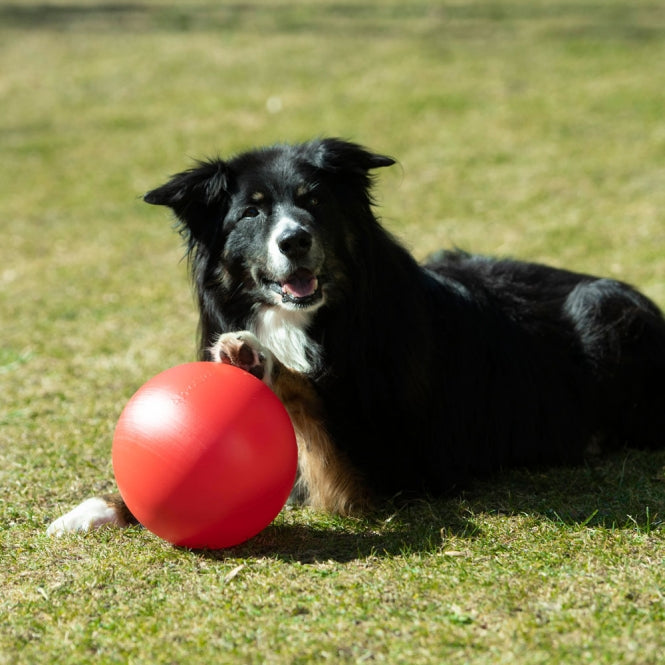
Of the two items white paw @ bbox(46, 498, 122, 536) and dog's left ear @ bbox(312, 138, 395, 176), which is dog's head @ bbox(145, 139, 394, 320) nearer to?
dog's left ear @ bbox(312, 138, 395, 176)

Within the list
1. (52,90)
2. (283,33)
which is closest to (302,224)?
(52,90)

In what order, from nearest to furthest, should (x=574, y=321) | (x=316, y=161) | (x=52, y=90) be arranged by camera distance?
(x=316, y=161), (x=574, y=321), (x=52, y=90)

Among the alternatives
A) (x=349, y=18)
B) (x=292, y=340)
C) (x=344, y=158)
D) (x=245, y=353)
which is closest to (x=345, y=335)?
(x=292, y=340)

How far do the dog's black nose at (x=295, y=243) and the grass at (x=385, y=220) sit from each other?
1.28 metres

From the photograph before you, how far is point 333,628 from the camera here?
3512 mm

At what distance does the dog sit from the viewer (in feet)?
15.0

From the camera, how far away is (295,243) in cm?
441

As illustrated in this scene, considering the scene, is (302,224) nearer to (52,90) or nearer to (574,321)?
(574,321)

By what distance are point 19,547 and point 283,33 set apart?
16058 mm

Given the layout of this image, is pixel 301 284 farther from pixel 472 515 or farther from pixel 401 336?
pixel 472 515

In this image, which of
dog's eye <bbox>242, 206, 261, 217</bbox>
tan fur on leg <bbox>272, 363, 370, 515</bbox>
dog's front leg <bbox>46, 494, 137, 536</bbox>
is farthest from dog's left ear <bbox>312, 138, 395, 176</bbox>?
dog's front leg <bbox>46, 494, 137, 536</bbox>

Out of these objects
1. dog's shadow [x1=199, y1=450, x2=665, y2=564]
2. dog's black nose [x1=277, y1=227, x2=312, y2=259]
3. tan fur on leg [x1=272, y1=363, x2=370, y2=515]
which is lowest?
dog's shadow [x1=199, y1=450, x2=665, y2=564]

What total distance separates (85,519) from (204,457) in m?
0.97

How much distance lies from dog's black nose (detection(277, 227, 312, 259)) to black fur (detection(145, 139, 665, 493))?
0.07m
